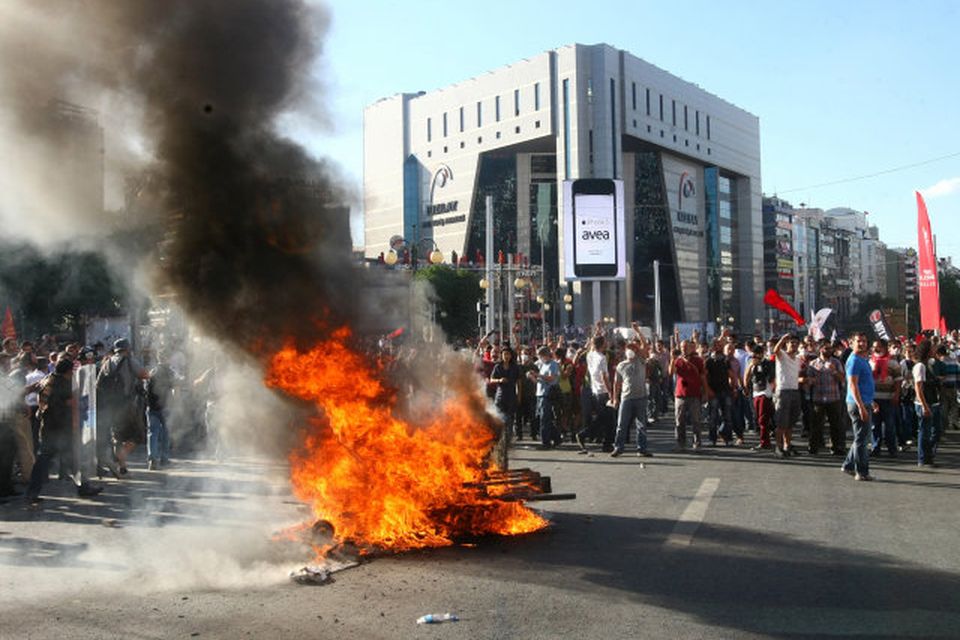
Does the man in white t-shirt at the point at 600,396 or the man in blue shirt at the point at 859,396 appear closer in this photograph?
the man in blue shirt at the point at 859,396

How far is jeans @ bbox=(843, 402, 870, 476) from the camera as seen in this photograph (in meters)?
8.73

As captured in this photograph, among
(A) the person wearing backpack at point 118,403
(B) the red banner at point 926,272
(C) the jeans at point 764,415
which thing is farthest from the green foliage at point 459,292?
(A) the person wearing backpack at point 118,403

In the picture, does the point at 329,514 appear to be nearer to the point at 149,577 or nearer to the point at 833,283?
the point at 149,577

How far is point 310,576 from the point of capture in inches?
212

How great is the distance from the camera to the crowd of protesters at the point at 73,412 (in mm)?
8945

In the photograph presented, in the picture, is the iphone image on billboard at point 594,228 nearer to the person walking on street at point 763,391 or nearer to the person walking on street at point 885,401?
the person walking on street at point 763,391

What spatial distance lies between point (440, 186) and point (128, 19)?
2746 inches

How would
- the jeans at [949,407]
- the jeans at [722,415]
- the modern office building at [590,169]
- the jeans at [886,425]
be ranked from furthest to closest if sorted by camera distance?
the modern office building at [590,169] → the jeans at [949,407] → the jeans at [722,415] → the jeans at [886,425]

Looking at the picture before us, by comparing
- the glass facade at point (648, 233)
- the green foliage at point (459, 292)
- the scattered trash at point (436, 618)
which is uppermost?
the glass facade at point (648, 233)

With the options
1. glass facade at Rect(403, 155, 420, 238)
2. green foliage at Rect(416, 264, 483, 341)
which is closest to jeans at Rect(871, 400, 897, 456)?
green foliage at Rect(416, 264, 483, 341)

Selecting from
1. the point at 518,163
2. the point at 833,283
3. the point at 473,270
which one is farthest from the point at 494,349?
the point at 833,283

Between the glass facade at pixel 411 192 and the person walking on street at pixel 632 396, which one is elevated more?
the glass facade at pixel 411 192

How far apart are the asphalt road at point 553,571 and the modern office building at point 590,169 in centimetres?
5424

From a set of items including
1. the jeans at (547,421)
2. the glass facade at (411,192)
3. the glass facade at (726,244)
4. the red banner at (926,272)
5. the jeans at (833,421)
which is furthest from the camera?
the glass facade at (726,244)
